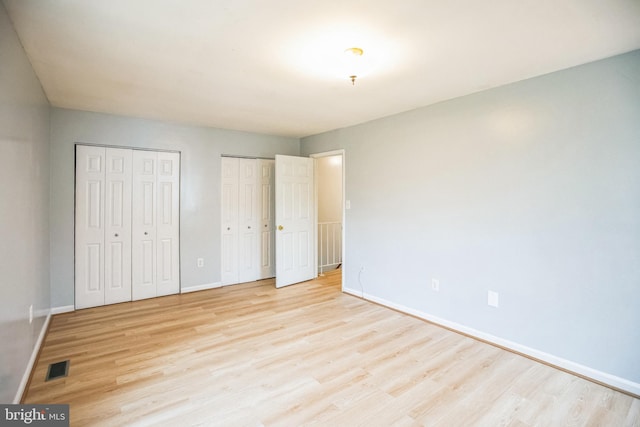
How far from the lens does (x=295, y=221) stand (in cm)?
497

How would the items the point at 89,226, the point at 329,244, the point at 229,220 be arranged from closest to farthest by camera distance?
the point at 89,226
the point at 229,220
the point at 329,244

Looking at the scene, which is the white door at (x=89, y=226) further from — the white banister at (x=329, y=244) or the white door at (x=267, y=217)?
the white banister at (x=329, y=244)

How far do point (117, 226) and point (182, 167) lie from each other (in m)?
1.14

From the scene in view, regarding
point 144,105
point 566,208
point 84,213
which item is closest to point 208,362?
point 84,213

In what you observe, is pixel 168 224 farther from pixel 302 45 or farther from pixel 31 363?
pixel 302 45

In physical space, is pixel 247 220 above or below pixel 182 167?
below

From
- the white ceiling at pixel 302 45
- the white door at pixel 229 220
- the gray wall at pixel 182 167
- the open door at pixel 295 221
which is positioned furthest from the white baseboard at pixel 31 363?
the open door at pixel 295 221

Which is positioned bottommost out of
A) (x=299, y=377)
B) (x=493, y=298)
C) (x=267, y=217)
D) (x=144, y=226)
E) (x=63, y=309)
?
(x=299, y=377)

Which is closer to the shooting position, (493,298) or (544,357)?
(544,357)

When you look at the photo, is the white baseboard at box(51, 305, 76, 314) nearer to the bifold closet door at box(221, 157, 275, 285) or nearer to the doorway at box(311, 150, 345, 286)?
the bifold closet door at box(221, 157, 275, 285)

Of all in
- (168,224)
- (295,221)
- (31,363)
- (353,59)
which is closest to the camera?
(353,59)

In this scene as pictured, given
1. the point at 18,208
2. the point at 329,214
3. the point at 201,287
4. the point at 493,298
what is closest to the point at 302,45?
the point at 18,208

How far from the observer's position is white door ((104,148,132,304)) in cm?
394

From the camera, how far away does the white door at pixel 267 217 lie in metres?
5.16
